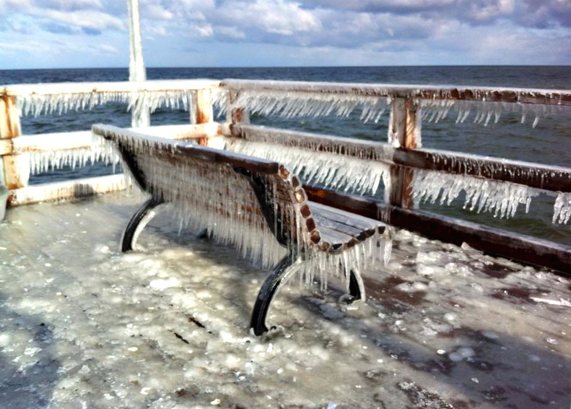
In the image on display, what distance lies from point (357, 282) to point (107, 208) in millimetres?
3312

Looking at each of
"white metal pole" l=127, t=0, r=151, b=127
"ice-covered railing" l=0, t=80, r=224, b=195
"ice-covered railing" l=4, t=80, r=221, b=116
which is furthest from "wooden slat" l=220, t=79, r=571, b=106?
"white metal pole" l=127, t=0, r=151, b=127

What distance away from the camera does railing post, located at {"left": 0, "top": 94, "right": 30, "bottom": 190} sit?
550cm

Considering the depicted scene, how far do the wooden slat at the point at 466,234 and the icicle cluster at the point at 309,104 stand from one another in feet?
2.75

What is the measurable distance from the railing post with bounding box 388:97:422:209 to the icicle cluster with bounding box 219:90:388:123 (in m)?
0.18

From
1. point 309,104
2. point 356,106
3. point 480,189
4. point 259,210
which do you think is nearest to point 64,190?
point 309,104

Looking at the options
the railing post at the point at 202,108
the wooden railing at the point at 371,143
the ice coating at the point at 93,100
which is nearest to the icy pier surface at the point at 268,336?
the wooden railing at the point at 371,143

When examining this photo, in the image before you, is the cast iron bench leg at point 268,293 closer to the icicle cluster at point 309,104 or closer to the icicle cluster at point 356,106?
the icicle cluster at point 356,106

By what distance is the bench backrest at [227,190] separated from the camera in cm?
271

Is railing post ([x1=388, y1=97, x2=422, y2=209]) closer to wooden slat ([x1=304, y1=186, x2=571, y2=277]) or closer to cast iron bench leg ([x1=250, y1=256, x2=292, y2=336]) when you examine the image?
wooden slat ([x1=304, y1=186, x2=571, y2=277])

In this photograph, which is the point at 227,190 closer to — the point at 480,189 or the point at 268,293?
the point at 268,293

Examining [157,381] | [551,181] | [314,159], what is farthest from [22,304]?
[551,181]

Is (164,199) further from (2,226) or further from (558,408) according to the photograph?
(558,408)

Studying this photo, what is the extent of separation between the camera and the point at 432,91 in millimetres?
4383

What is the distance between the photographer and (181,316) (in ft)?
10.9
